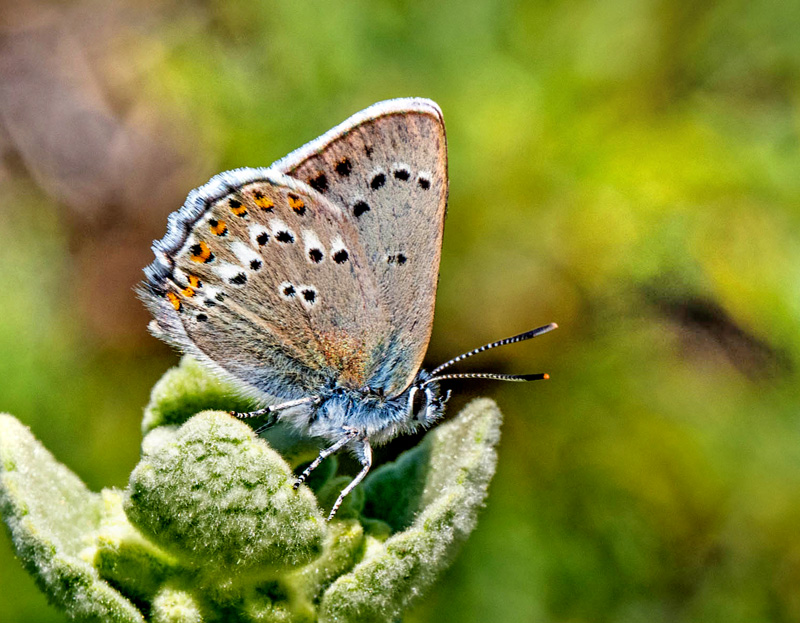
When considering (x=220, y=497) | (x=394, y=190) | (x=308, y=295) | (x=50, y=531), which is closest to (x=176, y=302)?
(x=308, y=295)

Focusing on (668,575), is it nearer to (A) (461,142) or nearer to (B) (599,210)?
(B) (599,210)

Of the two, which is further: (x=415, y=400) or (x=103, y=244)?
(x=103, y=244)

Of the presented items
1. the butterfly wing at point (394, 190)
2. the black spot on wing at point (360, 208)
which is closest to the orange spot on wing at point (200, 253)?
the butterfly wing at point (394, 190)

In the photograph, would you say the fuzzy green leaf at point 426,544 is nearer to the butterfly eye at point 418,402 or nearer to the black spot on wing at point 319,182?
the butterfly eye at point 418,402

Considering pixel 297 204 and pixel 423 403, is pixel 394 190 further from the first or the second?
pixel 423 403

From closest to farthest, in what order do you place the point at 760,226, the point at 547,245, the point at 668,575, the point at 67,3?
the point at 668,575, the point at 760,226, the point at 547,245, the point at 67,3

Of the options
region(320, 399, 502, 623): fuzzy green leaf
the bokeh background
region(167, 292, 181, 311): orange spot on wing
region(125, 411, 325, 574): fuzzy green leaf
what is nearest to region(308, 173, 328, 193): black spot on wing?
region(167, 292, 181, 311): orange spot on wing

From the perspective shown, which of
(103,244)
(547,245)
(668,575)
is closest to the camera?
(668,575)

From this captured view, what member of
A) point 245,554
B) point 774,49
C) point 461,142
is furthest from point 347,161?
point 774,49
